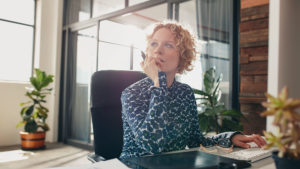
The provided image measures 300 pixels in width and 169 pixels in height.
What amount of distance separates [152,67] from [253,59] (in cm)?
135

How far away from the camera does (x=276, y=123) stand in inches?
17.5

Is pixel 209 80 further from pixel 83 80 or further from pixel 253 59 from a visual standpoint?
pixel 83 80

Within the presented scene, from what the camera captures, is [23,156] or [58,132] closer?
[23,156]

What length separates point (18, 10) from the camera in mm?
4785

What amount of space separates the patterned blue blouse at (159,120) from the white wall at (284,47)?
1.69ft

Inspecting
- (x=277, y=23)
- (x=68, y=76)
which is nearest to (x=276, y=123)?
(x=277, y=23)

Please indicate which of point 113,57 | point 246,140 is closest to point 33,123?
point 113,57

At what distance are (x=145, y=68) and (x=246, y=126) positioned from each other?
56.8 inches

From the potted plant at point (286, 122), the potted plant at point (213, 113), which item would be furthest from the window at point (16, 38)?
the potted plant at point (286, 122)

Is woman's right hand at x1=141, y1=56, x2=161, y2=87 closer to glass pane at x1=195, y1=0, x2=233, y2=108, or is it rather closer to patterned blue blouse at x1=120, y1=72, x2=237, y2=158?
patterned blue blouse at x1=120, y1=72, x2=237, y2=158

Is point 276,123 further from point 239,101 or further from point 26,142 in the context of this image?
point 26,142

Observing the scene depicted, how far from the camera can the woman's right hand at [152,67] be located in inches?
45.4

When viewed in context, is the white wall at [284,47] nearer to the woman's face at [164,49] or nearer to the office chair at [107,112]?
the woman's face at [164,49]

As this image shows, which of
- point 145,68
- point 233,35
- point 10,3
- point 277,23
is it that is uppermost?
point 10,3
